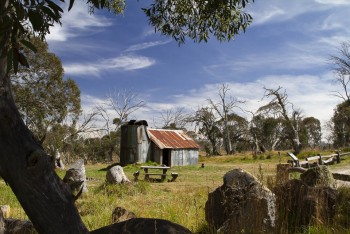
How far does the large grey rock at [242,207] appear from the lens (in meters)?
4.33

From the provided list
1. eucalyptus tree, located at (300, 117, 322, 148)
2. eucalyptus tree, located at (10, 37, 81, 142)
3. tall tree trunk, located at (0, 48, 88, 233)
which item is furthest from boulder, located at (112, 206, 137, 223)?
eucalyptus tree, located at (300, 117, 322, 148)

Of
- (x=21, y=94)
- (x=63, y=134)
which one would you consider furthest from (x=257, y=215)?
(x=63, y=134)

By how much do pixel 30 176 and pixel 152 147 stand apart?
92.4 feet

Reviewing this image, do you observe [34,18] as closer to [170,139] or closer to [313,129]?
[170,139]

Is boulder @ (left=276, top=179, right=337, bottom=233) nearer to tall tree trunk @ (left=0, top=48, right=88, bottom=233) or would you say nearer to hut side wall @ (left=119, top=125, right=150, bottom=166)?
tall tree trunk @ (left=0, top=48, right=88, bottom=233)

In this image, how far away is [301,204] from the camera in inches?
217

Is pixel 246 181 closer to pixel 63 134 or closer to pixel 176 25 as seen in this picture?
pixel 176 25

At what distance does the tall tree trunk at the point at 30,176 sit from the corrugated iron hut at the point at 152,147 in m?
26.4

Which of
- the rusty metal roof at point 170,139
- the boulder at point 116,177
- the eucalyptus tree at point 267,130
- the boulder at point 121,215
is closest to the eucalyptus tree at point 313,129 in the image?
the eucalyptus tree at point 267,130

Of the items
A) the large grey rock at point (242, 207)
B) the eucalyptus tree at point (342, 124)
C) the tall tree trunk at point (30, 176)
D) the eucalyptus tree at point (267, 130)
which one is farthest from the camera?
the eucalyptus tree at point (267, 130)

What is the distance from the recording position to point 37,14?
2092 mm

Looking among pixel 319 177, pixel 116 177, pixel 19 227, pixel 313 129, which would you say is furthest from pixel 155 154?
pixel 313 129

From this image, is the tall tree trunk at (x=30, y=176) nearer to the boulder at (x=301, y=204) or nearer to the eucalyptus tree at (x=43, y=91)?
the boulder at (x=301, y=204)

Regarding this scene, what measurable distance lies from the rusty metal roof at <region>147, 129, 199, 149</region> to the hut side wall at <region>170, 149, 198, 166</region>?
1.14 ft
